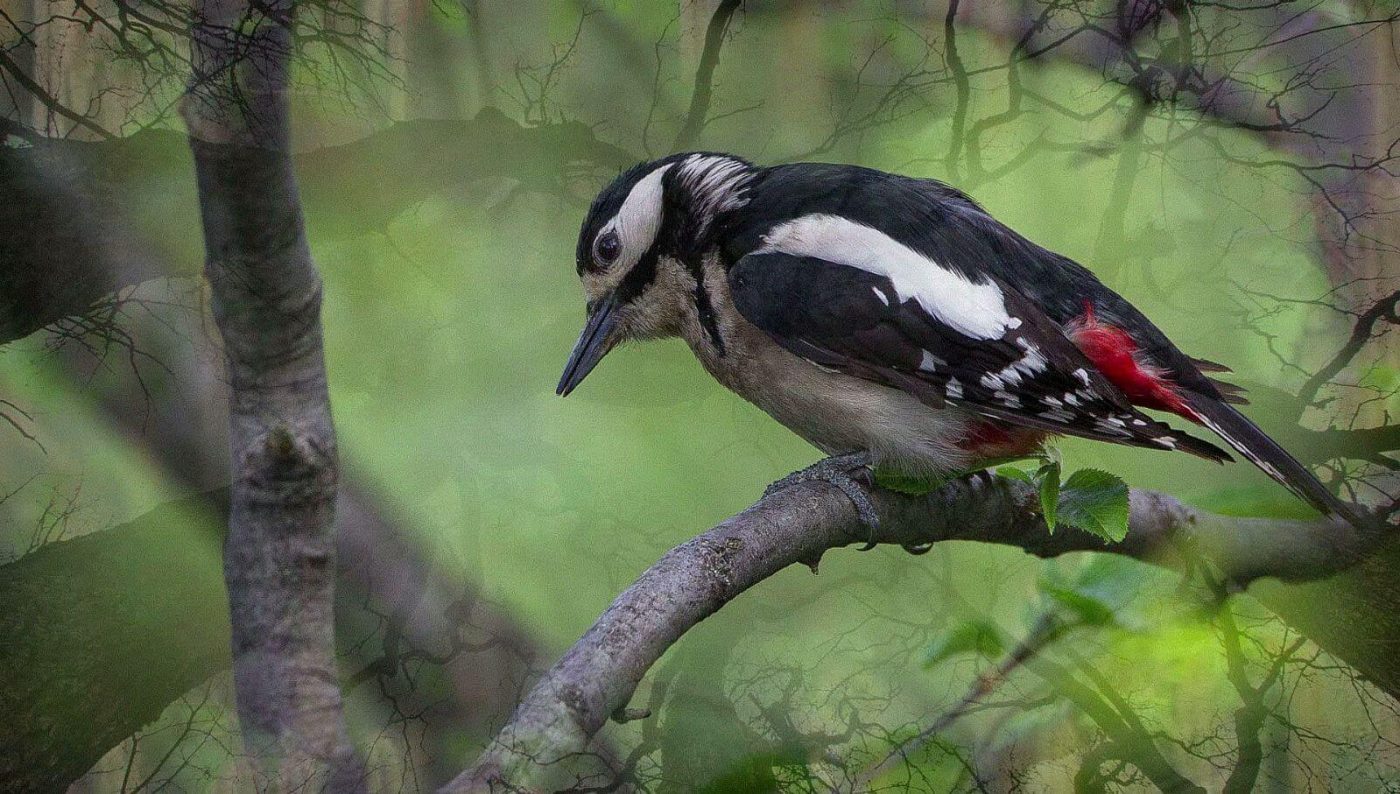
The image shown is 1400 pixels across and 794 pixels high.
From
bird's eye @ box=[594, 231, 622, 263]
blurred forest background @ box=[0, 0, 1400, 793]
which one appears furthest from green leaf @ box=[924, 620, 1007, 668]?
bird's eye @ box=[594, 231, 622, 263]

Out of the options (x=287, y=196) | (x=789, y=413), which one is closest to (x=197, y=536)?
(x=287, y=196)

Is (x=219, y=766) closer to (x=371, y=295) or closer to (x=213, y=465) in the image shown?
(x=213, y=465)

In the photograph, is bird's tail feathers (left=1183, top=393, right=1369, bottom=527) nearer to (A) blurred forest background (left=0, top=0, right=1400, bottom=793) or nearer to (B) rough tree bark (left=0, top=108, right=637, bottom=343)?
(A) blurred forest background (left=0, top=0, right=1400, bottom=793)

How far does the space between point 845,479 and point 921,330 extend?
0.18 m

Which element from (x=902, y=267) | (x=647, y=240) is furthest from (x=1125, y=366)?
(x=647, y=240)

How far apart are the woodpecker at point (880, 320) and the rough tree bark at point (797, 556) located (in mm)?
72

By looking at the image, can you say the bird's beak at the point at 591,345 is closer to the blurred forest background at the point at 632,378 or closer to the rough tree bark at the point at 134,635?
the blurred forest background at the point at 632,378

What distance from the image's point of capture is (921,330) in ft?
3.47

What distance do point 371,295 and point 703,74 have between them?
43cm

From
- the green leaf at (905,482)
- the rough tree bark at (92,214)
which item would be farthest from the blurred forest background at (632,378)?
the green leaf at (905,482)

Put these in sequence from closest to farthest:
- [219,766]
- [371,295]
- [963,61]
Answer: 1. [219,766]
2. [371,295]
3. [963,61]

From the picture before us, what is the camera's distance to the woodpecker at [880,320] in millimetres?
1035

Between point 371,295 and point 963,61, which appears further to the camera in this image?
point 963,61

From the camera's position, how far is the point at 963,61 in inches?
48.6
